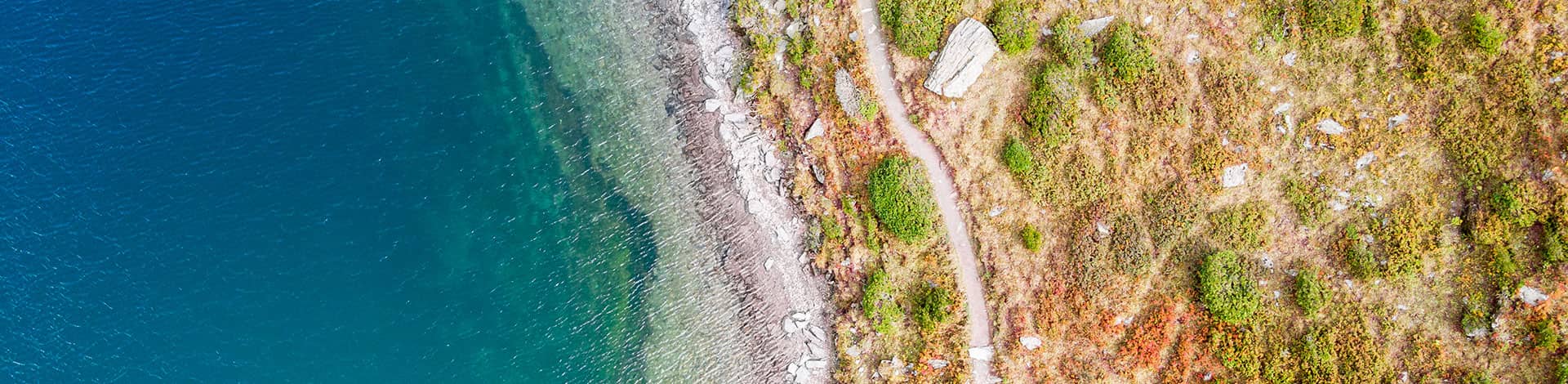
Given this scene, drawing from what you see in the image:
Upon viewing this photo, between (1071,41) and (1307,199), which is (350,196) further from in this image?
(1307,199)

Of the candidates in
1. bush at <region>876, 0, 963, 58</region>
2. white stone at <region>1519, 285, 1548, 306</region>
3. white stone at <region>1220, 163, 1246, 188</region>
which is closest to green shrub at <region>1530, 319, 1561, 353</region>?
white stone at <region>1519, 285, 1548, 306</region>

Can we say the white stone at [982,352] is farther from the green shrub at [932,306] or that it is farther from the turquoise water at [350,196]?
the turquoise water at [350,196]

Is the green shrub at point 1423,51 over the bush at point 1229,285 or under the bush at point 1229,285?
over

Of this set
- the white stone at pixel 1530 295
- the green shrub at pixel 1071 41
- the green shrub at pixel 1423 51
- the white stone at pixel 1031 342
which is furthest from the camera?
the white stone at pixel 1031 342

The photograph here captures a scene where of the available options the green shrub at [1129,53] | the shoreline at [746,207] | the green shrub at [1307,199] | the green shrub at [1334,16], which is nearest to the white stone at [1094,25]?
the green shrub at [1129,53]

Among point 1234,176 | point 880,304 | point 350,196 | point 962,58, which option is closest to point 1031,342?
point 880,304

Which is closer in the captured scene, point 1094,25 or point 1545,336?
point 1545,336

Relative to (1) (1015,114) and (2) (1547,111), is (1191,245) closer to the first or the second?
(1) (1015,114)
